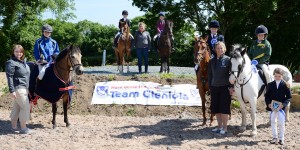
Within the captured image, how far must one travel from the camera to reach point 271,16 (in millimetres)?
22922

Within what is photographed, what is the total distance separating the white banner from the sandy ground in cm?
22

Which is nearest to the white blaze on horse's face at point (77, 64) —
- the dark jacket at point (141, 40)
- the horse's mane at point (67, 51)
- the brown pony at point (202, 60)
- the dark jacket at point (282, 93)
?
the horse's mane at point (67, 51)

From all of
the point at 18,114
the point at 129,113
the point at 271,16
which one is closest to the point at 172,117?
the point at 129,113

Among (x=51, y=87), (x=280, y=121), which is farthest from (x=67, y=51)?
(x=280, y=121)

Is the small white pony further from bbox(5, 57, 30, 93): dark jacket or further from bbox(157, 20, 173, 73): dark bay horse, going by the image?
bbox(157, 20, 173, 73): dark bay horse

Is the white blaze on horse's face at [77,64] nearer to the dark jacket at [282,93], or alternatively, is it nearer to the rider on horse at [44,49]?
the rider on horse at [44,49]

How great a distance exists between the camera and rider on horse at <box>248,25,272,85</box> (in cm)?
873

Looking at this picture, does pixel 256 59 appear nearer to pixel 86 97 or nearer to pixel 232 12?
pixel 86 97

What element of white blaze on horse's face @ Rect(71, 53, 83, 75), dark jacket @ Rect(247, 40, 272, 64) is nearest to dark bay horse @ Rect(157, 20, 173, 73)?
dark jacket @ Rect(247, 40, 272, 64)

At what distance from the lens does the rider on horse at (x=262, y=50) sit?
8734 mm

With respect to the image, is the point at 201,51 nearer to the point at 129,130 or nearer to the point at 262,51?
the point at 262,51

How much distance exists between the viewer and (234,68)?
763 centimetres

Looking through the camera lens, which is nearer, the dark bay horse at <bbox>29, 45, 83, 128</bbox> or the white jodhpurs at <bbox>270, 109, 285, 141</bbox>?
the white jodhpurs at <bbox>270, 109, 285, 141</bbox>

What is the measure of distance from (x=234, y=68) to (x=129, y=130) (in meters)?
2.85
